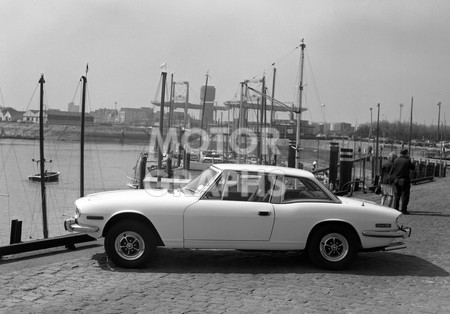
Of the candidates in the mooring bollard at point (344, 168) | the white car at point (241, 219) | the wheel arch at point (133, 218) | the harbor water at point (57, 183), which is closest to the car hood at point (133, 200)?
the white car at point (241, 219)

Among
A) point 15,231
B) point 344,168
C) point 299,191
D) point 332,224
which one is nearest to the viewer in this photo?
point 332,224

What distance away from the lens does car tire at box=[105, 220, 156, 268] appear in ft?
24.1

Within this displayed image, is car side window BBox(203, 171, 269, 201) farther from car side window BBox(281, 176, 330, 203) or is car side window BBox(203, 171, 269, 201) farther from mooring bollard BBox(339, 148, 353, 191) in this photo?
mooring bollard BBox(339, 148, 353, 191)

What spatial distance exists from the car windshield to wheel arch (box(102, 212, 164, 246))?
2.61 feet

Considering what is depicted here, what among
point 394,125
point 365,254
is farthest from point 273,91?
point 394,125

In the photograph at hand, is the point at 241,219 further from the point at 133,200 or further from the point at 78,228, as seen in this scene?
the point at 78,228

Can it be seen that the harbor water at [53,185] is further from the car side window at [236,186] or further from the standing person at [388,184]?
the standing person at [388,184]

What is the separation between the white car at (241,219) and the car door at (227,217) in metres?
0.01

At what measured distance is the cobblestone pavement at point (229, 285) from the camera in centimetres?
594

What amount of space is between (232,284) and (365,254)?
3.21 meters

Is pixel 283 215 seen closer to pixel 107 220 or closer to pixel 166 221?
pixel 166 221

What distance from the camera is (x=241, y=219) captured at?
295 inches

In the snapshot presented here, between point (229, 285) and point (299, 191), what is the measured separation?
1866mm

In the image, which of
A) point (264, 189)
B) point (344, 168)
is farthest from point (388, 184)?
point (264, 189)
